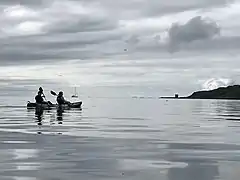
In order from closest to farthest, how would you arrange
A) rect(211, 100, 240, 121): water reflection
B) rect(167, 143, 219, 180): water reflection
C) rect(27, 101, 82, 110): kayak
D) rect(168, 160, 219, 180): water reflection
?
rect(168, 160, 219, 180): water reflection → rect(167, 143, 219, 180): water reflection → rect(211, 100, 240, 121): water reflection → rect(27, 101, 82, 110): kayak

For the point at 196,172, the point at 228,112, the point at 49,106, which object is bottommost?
the point at 228,112

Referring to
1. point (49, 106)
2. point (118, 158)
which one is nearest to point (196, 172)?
point (118, 158)

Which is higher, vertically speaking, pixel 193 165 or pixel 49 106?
pixel 49 106

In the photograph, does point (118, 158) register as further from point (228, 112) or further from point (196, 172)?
point (228, 112)

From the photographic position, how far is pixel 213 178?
13891 mm

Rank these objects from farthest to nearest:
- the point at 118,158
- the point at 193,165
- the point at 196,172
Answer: the point at 118,158 → the point at 193,165 → the point at 196,172

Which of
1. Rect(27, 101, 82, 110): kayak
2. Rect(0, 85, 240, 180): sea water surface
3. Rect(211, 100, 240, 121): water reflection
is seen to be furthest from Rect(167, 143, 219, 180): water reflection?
Rect(27, 101, 82, 110): kayak

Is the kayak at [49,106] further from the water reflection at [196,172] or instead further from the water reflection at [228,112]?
the water reflection at [196,172]

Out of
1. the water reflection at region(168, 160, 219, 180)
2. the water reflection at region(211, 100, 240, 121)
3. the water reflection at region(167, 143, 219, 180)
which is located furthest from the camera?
the water reflection at region(211, 100, 240, 121)

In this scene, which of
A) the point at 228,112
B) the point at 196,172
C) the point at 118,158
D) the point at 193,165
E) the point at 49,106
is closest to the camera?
the point at 196,172

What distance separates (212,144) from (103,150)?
579 cm

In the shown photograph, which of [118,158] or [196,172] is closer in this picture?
[196,172]

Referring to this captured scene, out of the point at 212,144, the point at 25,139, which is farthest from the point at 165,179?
the point at 25,139

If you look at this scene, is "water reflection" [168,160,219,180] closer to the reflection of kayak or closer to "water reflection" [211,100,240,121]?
"water reflection" [211,100,240,121]
